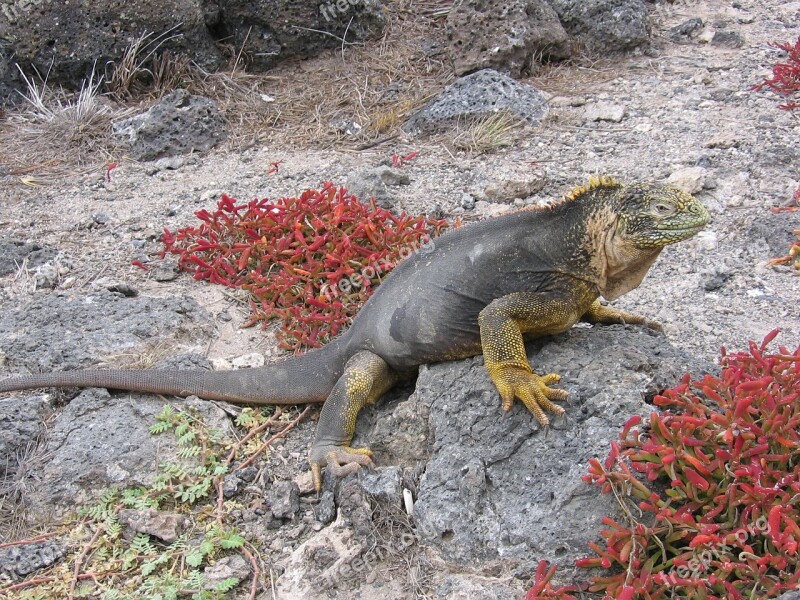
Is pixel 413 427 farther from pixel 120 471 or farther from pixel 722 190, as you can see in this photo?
pixel 722 190

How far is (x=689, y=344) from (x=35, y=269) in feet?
15.3

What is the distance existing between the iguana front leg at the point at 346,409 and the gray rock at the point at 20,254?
3.12 meters

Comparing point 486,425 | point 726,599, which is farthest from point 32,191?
point 726,599

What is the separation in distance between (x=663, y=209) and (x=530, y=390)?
101 centimetres

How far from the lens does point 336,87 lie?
Result: 9.09 m

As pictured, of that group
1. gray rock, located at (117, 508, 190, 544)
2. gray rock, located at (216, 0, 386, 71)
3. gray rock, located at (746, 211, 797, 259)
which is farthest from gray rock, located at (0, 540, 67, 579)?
gray rock, located at (216, 0, 386, 71)

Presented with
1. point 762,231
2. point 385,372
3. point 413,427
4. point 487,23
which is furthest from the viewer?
point 487,23

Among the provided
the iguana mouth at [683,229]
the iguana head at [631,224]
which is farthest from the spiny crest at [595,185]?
the iguana mouth at [683,229]

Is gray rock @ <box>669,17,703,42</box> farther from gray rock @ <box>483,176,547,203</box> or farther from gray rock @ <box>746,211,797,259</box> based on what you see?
gray rock @ <box>746,211,797,259</box>

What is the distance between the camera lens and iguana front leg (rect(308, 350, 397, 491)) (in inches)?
162

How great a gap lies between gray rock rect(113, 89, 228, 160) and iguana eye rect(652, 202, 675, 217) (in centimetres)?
559

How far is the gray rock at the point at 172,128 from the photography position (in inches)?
314

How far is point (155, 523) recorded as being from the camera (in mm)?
3877

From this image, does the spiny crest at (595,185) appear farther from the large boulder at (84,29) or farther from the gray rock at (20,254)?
the large boulder at (84,29)
